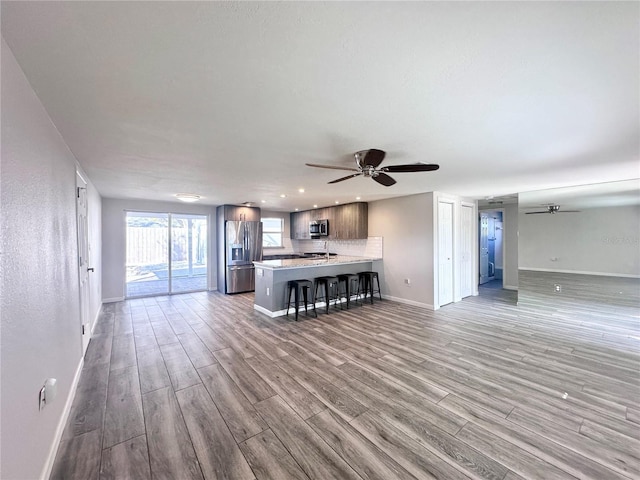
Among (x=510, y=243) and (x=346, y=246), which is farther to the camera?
(x=346, y=246)

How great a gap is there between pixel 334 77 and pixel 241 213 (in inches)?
245

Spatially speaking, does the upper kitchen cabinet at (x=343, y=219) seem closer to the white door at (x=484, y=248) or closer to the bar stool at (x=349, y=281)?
the bar stool at (x=349, y=281)

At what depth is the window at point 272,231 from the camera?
8836 millimetres

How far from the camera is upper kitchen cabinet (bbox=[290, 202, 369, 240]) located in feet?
22.1

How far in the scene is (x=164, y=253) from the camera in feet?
22.4

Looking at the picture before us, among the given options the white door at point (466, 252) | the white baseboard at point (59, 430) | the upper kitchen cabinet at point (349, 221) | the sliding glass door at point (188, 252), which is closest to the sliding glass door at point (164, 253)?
the sliding glass door at point (188, 252)

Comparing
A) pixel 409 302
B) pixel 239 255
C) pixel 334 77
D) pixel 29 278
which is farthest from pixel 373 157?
pixel 239 255

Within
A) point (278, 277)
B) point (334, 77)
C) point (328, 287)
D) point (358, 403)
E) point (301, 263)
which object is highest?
point (334, 77)

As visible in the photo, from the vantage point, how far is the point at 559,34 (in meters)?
1.19

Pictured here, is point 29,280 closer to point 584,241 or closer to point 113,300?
point 113,300

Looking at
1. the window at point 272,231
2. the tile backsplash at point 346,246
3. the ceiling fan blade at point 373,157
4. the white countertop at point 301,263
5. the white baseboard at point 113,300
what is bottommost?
the white baseboard at point 113,300

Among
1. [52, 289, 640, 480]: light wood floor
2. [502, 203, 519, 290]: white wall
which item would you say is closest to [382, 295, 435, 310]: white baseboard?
[52, 289, 640, 480]: light wood floor

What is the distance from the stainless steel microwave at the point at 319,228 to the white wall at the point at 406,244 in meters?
1.51

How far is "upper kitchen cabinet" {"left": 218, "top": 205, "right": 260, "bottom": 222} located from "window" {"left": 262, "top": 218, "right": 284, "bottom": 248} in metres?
1.29
